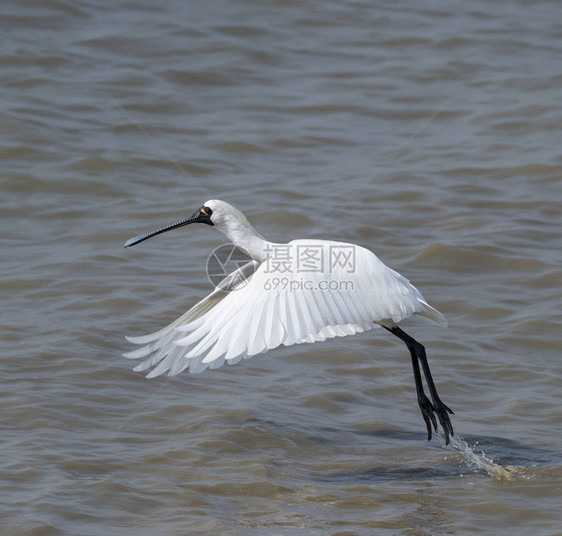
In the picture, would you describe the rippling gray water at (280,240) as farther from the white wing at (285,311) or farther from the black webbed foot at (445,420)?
the white wing at (285,311)

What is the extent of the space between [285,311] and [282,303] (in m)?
0.08

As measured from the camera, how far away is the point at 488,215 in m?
11.0

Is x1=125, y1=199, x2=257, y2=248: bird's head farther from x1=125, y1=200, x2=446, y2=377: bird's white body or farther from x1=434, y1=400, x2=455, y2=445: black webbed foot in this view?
x1=434, y1=400, x2=455, y2=445: black webbed foot

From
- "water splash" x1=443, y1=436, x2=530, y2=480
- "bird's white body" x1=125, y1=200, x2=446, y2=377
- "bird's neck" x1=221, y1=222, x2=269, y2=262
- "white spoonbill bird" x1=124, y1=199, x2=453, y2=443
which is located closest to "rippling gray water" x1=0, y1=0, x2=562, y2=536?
"water splash" x1=443, y1=436, x2=530, y2=480

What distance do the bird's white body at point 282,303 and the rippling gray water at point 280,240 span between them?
29.3 inches

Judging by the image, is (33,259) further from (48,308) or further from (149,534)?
(149,534)

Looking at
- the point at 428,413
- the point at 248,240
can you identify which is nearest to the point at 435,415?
the point at 428,413

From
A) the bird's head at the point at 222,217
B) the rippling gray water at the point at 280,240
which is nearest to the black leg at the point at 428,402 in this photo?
the rippling gray water at the point at 280,240

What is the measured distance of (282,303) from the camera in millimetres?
5812

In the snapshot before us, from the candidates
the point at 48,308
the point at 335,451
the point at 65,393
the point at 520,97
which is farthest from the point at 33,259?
the point at 520,97

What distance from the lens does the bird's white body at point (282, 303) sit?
5551 mm

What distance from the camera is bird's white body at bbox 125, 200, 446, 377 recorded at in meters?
5.55

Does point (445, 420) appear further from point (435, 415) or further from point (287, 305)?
point (287, 305)

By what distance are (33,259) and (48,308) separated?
1.06 m
